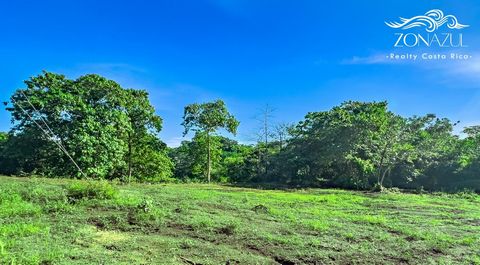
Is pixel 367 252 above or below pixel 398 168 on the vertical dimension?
below

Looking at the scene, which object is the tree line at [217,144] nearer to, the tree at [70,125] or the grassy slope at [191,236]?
the tree at [70,125]

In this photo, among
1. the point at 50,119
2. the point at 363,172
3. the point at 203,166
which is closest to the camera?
the point at 50,119

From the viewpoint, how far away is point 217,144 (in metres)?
46.3

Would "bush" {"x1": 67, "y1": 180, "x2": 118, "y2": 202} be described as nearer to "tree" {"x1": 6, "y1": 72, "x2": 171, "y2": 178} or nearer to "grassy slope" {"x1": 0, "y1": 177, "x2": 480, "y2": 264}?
"grassy slope" {"x1": 0, "y1": 177, "x2": 480, "y2": 264}

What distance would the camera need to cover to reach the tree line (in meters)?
28.8

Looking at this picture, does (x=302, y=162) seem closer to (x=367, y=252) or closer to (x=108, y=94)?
(x=108, y=94)

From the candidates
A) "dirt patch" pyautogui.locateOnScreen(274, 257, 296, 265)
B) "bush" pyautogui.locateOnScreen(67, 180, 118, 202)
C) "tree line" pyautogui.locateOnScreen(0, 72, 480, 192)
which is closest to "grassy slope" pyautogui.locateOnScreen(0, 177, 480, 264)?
"dirt patch" pyautogui.locateOnScreen(274, 257, 296, 265)

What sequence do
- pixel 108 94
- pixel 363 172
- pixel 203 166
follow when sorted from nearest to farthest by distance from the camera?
pixel 108 94 → pixel 363 172 → pixel 203 166

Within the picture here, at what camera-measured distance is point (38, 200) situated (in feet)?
36.7

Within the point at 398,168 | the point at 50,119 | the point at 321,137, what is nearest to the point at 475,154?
the point at 398,168

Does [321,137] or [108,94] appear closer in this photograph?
[108,94]

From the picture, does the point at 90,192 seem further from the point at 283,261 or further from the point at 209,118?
the point at 209,118

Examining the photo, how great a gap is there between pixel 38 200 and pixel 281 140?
40.3 metres

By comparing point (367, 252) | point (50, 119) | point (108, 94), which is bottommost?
point (367, 252)
